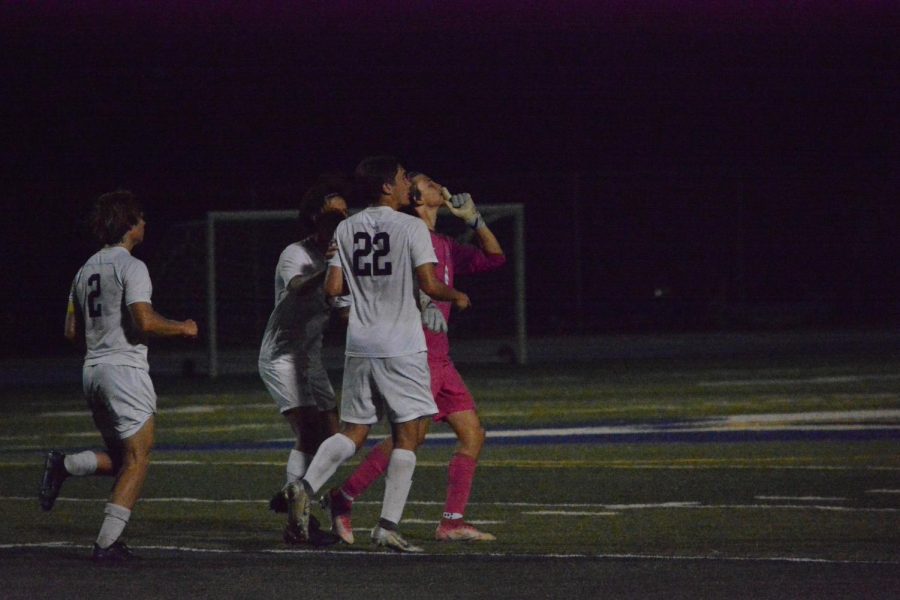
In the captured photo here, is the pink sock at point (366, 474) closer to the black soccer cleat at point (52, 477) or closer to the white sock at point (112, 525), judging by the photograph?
the white sock at point (112, 525)

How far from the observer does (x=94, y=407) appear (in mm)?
8516

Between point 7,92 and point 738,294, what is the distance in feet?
52.8

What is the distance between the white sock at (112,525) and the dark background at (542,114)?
24687mm

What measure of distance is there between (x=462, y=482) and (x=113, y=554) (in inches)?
74.1

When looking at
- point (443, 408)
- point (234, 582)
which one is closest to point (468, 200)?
point (443, 408)

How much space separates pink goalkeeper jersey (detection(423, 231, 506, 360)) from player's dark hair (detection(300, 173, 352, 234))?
2.04 feet

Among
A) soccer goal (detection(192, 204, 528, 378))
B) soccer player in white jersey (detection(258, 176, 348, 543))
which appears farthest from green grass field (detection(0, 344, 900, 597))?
soccer goal (detection(192, 204, 528, 378))

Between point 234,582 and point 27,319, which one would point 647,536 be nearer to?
point 234,582

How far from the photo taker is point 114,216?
8500 mm

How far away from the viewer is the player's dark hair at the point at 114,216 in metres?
8.50

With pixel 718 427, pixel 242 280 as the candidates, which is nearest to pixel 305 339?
pixel 718 427

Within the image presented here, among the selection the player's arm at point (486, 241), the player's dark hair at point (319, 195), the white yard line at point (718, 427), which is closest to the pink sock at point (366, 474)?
the player's arm at point (486, 241)

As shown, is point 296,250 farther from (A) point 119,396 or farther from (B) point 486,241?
(A) point 119,396

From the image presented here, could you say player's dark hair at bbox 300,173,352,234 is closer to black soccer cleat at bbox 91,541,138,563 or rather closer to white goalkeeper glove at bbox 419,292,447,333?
white goalkeeper glove at bbox 419,292,447,333
